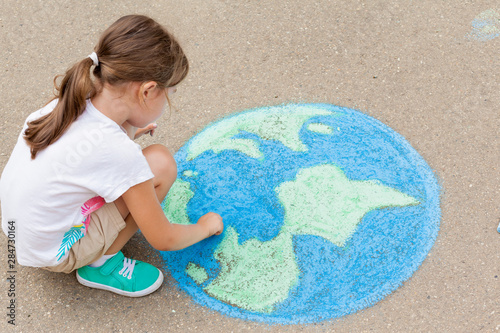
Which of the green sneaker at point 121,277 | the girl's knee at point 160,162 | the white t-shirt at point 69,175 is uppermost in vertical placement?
the white t-shirt at point 69,175

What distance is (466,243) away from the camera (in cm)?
210

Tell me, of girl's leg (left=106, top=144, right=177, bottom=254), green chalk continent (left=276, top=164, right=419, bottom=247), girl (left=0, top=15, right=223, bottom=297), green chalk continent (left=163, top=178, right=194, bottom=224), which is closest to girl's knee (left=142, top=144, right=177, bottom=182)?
girl's leg (left=106, top=144, right=177, bottom=254)

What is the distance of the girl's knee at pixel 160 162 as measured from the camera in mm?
1965

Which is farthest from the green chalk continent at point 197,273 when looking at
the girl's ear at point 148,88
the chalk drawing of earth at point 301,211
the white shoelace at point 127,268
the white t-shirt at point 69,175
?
the girl's ear at point 148,88

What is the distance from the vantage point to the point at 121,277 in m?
2.00

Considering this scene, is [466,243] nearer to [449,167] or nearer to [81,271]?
[449,167]

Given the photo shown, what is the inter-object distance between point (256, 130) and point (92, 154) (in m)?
1.17

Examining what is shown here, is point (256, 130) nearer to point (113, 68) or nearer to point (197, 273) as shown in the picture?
point (197, 273)

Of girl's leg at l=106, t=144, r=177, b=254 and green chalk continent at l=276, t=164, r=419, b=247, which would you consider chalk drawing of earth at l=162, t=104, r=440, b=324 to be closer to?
green chalk continent at l=276, t=164, r=419, b=247

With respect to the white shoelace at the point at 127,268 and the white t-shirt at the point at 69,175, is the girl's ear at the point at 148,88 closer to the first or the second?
the white t-shirt at the point at 69,175

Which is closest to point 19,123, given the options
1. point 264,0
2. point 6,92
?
point 6,92

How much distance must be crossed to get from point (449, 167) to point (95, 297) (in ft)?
5.75

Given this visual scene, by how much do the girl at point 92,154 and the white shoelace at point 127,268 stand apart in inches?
7.7

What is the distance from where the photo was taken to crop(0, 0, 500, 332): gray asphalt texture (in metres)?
1.94
